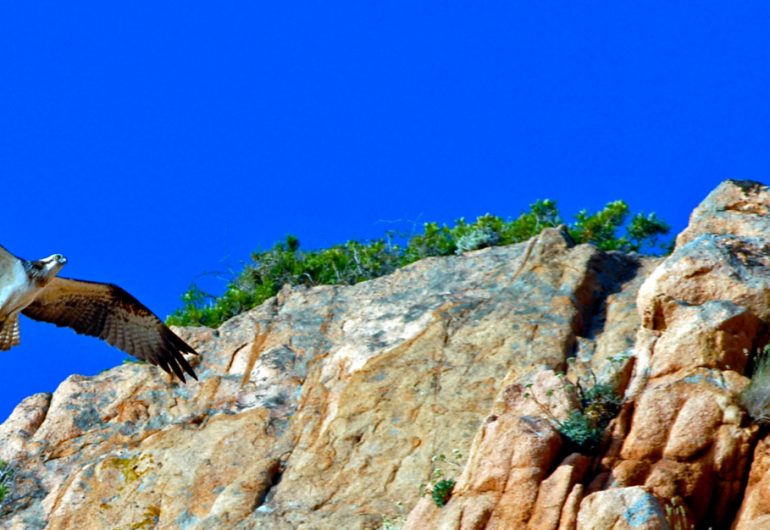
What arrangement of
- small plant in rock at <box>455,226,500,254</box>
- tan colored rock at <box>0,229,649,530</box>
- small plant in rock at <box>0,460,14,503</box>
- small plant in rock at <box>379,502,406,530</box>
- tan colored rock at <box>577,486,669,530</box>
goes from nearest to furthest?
tan colored rock at <box>577,486,669,530</box> < small plant in rock at <box>379,502,406,530</box> < tan colored rock at <box>0,229,649,530</box> < small plant in rock at <box>0,460,14,503</box> < small plant in rock at <box>455,226,500,254</box>

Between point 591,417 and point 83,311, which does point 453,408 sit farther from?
point 83,311

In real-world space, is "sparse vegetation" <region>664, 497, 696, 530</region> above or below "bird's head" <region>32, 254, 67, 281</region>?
below

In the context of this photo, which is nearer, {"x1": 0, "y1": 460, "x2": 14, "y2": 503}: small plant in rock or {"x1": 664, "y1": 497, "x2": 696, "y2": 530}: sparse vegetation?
{"x1": 664, "y1": 497, "x2": 696, "y2": 530}: sparse vegetation

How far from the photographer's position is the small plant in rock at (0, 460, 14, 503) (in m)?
16.0

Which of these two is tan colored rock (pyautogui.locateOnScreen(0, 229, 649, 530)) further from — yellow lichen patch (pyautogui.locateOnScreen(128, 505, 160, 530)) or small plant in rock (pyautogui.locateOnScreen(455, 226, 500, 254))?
small plant in rock (pyautogui.locateOnScreen(455, 226, 500, 254))

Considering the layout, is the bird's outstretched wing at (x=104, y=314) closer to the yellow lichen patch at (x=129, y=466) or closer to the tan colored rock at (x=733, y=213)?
the yellow lichen patch at (x=129, y=466)

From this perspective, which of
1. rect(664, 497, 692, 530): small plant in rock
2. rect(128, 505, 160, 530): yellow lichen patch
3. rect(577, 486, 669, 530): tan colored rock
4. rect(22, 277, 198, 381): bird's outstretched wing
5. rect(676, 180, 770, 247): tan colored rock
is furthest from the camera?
rect(22, 277, 198, 381): bird's outstretched wing

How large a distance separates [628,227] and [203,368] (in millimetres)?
6494

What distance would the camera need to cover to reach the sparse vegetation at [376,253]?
774 inches

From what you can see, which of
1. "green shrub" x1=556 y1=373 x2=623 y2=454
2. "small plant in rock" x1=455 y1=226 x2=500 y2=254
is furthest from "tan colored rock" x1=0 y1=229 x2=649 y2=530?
"small plant in rock" x1=455 y1=226 x2=500 y2=254

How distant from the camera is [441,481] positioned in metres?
12.0

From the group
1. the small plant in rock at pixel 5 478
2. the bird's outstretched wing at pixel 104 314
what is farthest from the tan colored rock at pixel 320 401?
the bird's outstretched wing at pixel 104 314

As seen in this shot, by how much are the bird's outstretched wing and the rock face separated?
0.41 metres

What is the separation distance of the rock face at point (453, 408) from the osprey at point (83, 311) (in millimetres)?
A: 323
